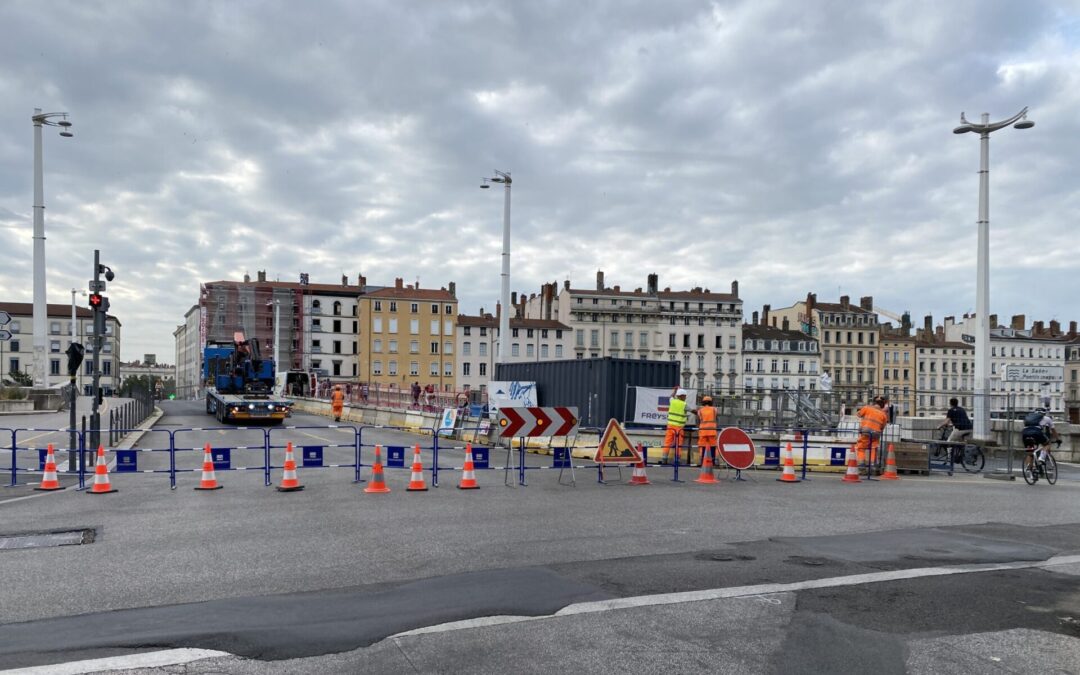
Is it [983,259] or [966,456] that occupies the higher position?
[983,259]

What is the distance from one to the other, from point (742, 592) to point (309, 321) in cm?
10621

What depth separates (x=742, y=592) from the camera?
7406mm

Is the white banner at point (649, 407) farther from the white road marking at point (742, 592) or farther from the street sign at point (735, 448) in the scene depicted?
the white road marking at point (742, 592)

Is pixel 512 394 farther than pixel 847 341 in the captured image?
No

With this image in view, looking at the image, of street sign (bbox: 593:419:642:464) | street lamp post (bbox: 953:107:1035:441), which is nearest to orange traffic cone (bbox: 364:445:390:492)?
street sign (bbox: 593:419:642:464)

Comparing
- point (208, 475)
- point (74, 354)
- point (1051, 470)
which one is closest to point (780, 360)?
point (1051, 470)

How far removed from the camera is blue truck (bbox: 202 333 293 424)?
3453 cm

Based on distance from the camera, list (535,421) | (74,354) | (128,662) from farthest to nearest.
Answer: (74,354)
(535,421)
(128,662)

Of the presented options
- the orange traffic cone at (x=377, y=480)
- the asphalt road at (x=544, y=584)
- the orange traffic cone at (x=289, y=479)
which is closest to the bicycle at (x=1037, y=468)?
the asphalt road at (x=544, y=584)

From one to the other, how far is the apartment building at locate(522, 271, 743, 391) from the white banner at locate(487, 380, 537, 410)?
78.7 metres

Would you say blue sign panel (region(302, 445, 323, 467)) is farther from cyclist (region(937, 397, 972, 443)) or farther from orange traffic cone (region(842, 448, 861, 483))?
cyclist (region(937, 397, 972, 443))

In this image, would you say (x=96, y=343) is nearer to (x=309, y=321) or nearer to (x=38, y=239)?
(x=38, y=239)

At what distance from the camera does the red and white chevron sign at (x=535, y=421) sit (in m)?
16.0

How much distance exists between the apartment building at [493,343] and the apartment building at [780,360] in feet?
85.5
